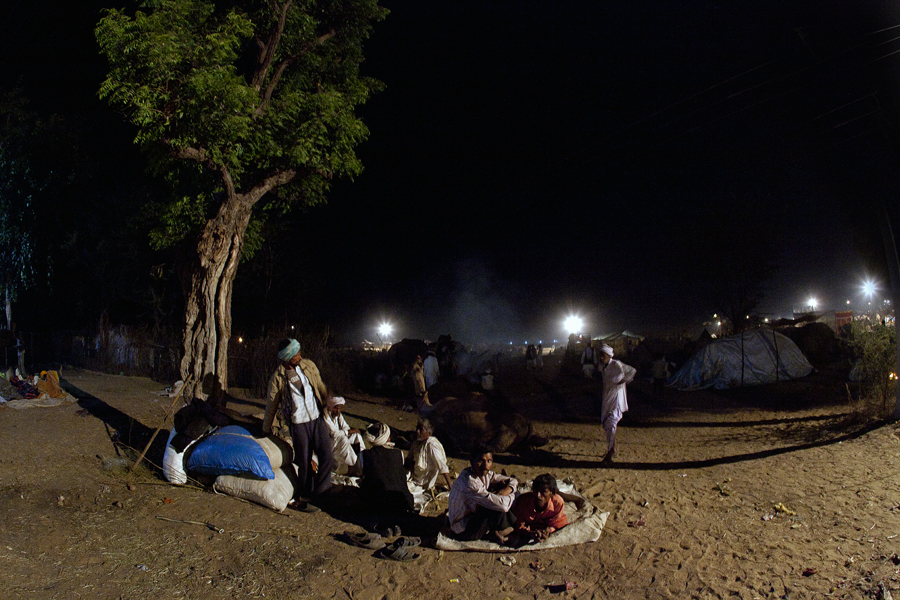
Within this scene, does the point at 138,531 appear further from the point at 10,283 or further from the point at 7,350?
the point at 10,283

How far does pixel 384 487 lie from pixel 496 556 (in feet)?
5.06

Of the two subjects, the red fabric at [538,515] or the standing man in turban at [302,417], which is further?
the standing man in turban at [302,417]

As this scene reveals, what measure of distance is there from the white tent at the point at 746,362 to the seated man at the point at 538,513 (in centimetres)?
1299

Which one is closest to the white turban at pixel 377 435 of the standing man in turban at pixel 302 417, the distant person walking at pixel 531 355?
the standing man in turban at pixel 302 417

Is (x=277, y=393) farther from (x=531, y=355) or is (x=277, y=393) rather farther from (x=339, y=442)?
(x=531, y=355)

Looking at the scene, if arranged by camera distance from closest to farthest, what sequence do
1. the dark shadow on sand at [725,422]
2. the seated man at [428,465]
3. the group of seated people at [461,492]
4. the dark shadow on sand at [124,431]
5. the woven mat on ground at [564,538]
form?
the woven mat on ground at [564,538] → the group of seated people at [461,492] → the seated man at [428,465] → the dark shadow on sand at [124,431] → the dark shadow on sand at [725,422]

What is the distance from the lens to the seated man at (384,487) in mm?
5797

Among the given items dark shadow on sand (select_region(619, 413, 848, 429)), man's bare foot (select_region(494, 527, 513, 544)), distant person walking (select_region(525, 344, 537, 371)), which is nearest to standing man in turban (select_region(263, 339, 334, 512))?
man's bare foot (select_region(494, 527, 513, 544))

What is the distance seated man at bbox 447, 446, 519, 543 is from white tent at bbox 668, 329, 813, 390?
1325 cm

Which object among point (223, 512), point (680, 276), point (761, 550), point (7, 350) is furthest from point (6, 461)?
point (680, 276)

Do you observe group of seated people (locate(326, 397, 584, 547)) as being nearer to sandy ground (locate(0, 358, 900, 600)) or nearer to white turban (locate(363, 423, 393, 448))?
sandy ground (locate(0, 358, 900, 600))

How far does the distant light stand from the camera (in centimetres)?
5653

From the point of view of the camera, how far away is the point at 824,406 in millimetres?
11258

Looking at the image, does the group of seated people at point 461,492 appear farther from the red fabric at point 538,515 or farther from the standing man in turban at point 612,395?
the standing man in turban at point 612,395
